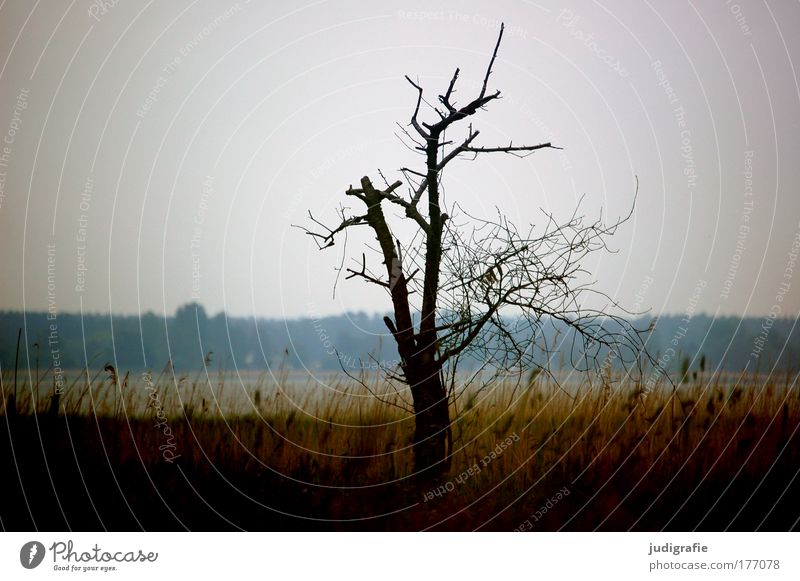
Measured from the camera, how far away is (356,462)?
618 centimetres

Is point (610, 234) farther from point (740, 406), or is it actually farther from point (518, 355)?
point (740, 406)

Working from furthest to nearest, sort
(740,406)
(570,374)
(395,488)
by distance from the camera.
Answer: (740,406) < (570,374) < (395,488)

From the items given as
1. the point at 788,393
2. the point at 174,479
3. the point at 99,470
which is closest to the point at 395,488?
the point at 174,479

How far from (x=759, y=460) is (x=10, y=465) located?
5.39 m

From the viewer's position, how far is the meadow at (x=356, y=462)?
240 inches

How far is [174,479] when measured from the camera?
6.20 metres

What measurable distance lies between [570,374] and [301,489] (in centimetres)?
205

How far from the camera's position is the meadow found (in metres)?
6.10

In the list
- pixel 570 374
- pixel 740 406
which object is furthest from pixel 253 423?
pixel 740 406

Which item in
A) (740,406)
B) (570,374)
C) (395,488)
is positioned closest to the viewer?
(395,488)
